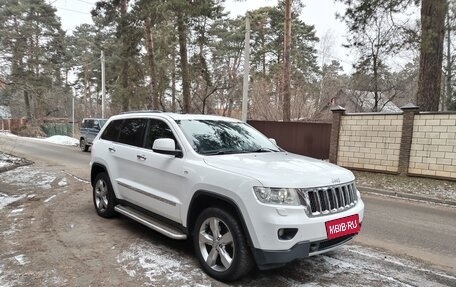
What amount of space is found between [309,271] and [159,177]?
208 centimetres

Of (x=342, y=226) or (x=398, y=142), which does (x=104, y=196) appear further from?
(x=398, y=142)

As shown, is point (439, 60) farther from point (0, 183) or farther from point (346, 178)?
point (0, 183)

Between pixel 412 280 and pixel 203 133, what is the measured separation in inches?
114

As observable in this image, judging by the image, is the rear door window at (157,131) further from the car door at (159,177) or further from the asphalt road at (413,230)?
the asphalt road at (413,230)

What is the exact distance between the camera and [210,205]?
392 cm

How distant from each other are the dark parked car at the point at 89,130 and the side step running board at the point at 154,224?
14.3 metres

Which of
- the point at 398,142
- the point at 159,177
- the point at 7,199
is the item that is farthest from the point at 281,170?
the point at 398,142

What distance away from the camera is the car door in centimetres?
427

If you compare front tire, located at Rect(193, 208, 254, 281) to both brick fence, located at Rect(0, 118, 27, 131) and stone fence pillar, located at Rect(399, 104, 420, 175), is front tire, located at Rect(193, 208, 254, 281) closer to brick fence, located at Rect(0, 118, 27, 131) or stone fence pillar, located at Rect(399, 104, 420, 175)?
stone fence pillar, located at Rect(399, 104, 420, 175)

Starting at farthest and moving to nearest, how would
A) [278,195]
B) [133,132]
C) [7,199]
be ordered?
[7,199]
[133,132]
[278,195]

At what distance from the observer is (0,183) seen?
30.0 feet

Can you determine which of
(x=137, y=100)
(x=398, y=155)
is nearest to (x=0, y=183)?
(x=398, y=155)

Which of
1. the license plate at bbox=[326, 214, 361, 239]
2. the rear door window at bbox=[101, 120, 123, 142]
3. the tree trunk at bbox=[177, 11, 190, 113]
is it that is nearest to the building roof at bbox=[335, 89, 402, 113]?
the tree trunk at bbox=[177, 11, 190, 113]

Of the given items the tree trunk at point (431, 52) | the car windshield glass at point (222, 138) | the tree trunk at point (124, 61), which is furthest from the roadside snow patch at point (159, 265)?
the tree trunk at point (124, 61)
